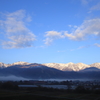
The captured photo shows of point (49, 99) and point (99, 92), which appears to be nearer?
point (49, 99)

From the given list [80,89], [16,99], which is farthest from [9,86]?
[16,99]

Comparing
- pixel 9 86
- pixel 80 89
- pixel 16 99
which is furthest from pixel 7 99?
pixel 9 86

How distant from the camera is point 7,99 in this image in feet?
145

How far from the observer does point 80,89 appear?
70125 millimetres

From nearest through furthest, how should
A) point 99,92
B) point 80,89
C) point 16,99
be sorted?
point 16,99 → point 99,92 → point 80,89

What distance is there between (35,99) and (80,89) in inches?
1240

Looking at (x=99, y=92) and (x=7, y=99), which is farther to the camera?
(x=99, y=92)

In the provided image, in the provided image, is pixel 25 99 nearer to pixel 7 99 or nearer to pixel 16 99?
pixel 16 99

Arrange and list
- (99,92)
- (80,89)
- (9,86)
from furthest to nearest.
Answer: (9,86) → (80,89) → (99,92)

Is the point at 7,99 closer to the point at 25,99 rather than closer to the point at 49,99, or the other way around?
the point at 25,99

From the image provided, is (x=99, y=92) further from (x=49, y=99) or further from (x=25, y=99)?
(x=25, y=99)

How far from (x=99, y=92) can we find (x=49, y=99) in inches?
1076

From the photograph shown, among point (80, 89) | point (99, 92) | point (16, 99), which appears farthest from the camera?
point (80, 89)

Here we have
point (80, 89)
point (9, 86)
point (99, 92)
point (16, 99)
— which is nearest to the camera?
point (16, 99)
